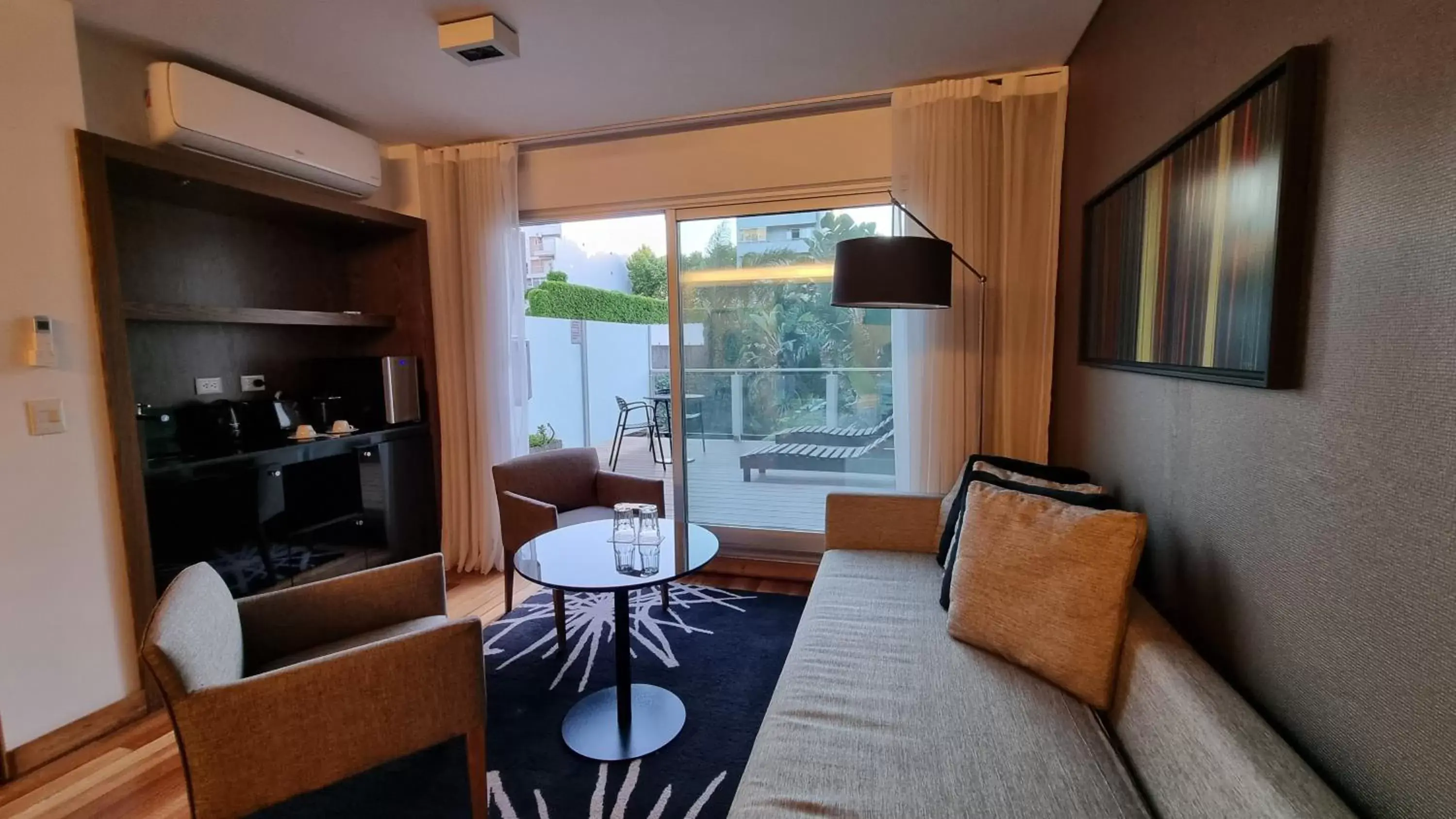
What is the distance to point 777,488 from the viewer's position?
11.8 feet

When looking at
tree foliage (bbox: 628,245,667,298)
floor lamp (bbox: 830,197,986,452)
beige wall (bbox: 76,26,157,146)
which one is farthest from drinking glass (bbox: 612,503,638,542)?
tree foliage (bbox: 628,245,667,298)

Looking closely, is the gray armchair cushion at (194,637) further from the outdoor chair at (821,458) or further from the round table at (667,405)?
the outdoor chair at (821,458)

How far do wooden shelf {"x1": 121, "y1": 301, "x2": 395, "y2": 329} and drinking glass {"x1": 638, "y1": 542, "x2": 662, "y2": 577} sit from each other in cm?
207

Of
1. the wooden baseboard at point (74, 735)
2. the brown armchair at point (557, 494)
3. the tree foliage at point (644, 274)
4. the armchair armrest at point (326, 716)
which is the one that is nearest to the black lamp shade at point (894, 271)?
the brown armchair at point (557, 494)

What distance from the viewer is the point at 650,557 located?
2070 millimetres

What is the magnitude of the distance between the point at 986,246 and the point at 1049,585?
177 cm

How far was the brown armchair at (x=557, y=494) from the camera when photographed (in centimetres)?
270

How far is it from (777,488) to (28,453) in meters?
3.02

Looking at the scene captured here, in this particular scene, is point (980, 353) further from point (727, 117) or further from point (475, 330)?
point (475, 330)

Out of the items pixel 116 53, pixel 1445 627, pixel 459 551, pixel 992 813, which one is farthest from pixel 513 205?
pixel 1445 627

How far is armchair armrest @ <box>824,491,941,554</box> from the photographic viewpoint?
2.45 metres

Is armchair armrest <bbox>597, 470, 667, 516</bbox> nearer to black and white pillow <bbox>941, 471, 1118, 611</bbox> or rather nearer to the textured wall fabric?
black and white pillow <bbox>941, 471, 1118, 611</bbox>

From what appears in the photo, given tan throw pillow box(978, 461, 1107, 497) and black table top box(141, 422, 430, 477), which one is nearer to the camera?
tan throw pillow box(978, 461, 1107, 497)

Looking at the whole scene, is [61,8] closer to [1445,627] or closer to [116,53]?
[116,53]
